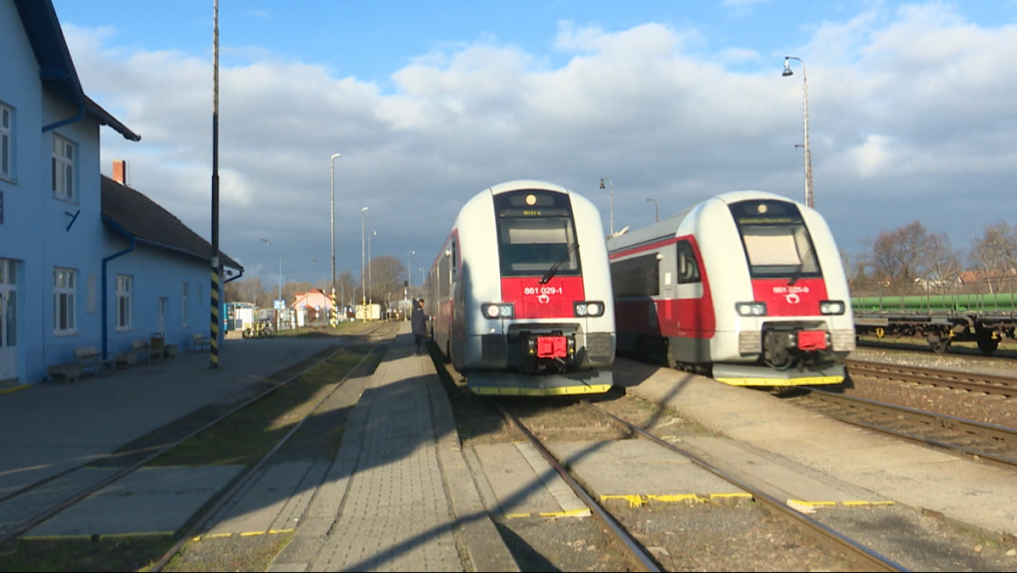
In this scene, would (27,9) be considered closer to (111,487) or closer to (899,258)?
(111,487)

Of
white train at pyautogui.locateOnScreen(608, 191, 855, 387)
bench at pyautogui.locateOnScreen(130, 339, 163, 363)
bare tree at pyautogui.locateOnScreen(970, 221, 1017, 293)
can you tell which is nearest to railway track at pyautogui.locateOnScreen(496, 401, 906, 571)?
white train at pyautogui.locateOnScreen(608, 191, 855, 387)

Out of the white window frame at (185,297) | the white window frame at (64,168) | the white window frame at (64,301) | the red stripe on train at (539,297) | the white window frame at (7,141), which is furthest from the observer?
the white window frame at (185,297)

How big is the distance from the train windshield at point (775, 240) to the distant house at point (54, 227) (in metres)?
13.6

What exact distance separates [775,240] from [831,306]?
144 centimetres

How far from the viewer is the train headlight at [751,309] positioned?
42.1 ft

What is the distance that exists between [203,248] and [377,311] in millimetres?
65537

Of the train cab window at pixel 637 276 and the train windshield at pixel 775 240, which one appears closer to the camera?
the train windshield at pixel 775 240

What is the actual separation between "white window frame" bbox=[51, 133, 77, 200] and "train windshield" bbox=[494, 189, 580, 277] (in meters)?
11.1

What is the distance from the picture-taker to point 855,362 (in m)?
18.1

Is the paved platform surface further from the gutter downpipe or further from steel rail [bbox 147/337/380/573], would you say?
the gutter downpipe

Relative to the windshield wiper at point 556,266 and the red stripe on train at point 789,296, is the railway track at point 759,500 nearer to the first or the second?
the windshield wiper at point 556,266

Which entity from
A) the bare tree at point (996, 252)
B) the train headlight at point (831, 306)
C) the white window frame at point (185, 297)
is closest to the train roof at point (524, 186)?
the train headlight at point (831, 306)

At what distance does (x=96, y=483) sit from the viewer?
25.5 ft

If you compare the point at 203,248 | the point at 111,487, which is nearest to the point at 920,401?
the point at 111,487
